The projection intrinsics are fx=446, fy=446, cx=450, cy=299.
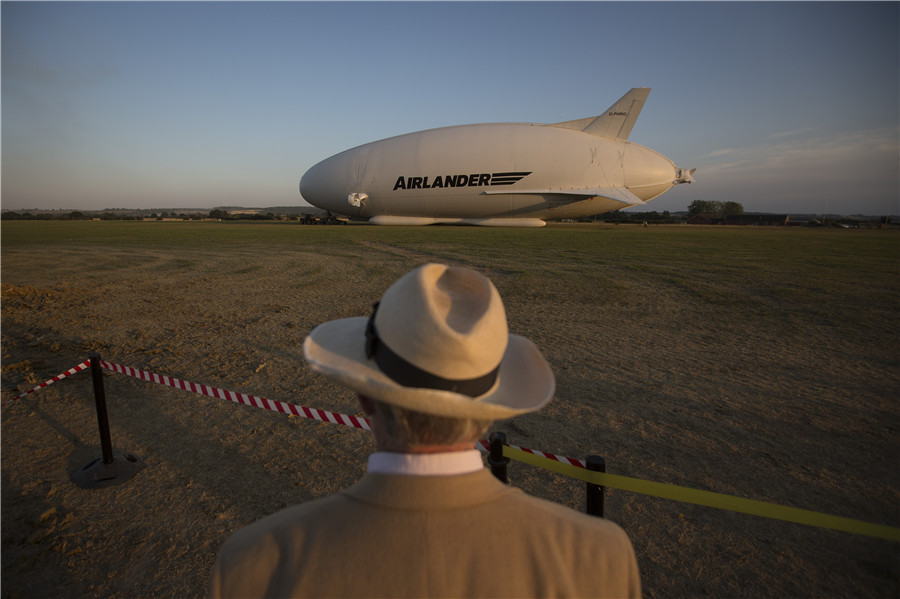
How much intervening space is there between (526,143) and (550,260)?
12218 mm

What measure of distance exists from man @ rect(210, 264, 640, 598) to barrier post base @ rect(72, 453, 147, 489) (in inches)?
147

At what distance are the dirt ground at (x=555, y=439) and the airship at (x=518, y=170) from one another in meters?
19.7

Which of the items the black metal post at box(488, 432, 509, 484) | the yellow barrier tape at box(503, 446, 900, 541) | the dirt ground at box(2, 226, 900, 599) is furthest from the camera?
the dirt ground at box(2, 226, 900, 599)

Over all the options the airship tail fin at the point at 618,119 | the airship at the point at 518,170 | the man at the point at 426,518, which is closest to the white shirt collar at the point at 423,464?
the man at the point at 426,518

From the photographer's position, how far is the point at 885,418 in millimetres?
4879

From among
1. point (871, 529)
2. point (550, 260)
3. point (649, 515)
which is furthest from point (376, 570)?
point (550, 260)

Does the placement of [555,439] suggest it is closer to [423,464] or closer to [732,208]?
[423,464]

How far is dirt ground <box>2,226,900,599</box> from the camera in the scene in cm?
298

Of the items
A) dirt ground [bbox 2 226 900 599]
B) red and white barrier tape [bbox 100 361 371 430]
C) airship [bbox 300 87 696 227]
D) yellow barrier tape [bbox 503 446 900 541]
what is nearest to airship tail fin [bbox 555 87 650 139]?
airship [bbox 300 87 696 227]

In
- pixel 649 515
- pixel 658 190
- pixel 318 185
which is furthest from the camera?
pixel 318 185

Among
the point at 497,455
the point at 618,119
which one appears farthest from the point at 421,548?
the point at 618,119

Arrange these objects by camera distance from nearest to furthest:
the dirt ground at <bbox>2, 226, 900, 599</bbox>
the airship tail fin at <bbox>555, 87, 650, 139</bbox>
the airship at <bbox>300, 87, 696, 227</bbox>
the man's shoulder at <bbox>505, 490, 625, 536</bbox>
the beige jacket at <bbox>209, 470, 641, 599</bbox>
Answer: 1. the beige jacket at <bbox>209, 470, 641, 599</bbox>
2. the man's shoulder at <bbox>505, 490, 625, 536</bbox>
3. the dirt ground at <bbox>2, 226, 900, 599</bbox>
4. the airship at <bbox>300, 87, 696, 227</bbox>
5. the airship tail fin at <bbox>555, 87, 650, 139</bbox>

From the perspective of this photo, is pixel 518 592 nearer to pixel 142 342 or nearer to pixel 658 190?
pixel 142 342

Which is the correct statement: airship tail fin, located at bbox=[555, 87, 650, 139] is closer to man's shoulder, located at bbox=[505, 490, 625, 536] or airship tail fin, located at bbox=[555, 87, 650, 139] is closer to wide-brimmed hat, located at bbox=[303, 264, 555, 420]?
wide-brimmed hat, located at bbox=[303, 264, 555, 420]
